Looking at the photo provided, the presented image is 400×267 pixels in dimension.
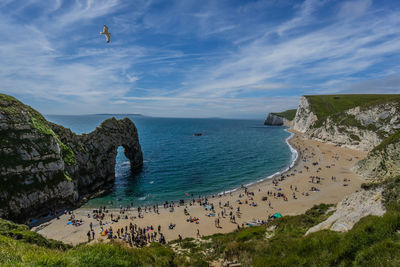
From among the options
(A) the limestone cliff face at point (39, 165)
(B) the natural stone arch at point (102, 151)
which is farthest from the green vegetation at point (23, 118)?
(B) the natural stone arch at point (102, 151)

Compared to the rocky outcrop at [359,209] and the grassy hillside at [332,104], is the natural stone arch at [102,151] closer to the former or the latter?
the rocky outcrop at [359,209]

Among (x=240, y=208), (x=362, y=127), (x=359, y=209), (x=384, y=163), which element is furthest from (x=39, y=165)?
(x=362, y=127)

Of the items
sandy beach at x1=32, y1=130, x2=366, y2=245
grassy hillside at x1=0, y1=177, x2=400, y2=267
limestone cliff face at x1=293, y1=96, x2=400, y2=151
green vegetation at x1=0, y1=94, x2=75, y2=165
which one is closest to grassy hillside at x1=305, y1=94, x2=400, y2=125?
limestone cliff face at x1=293, y1=96, x2=400, y2=151

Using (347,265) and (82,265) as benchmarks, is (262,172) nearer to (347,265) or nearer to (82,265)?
(347,265)

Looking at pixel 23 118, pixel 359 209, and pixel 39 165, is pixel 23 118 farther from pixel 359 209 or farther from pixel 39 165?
pixel 359 209

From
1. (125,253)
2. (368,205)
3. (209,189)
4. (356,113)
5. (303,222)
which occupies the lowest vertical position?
(209,189)

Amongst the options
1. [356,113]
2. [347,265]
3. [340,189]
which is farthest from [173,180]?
[356,113]
